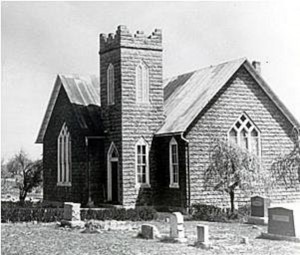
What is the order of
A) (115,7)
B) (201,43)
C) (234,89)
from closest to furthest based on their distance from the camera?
(115,7), (201,43), (234,89)

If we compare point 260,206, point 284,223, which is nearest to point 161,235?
point 284,223

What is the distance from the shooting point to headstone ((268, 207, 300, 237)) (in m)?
16.8

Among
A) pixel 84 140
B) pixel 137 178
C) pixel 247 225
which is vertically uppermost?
pixel 84 140

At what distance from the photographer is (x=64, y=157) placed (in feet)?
97.0

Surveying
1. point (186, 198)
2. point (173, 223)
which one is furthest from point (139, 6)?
point (186, 198)

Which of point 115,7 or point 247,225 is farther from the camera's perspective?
point 247,225

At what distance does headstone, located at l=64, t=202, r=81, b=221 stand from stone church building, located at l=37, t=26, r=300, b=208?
15.4ft

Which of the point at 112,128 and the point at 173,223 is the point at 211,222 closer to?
the point at 173,223

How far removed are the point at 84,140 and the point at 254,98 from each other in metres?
8.07

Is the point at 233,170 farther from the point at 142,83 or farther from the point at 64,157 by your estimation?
the point at 64,157

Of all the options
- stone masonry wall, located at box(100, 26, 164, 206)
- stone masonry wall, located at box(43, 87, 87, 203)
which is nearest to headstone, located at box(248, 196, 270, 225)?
stone masonry wall, located at box(100, 26, 164, 206)

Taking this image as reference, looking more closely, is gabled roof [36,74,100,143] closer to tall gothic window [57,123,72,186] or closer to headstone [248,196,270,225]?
tall gothic window [57,123,72,186]

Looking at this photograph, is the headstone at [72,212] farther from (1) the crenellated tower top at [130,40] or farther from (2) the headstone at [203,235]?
(1) the crenellated tower top at [130,40]

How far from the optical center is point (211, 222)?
21.9m
